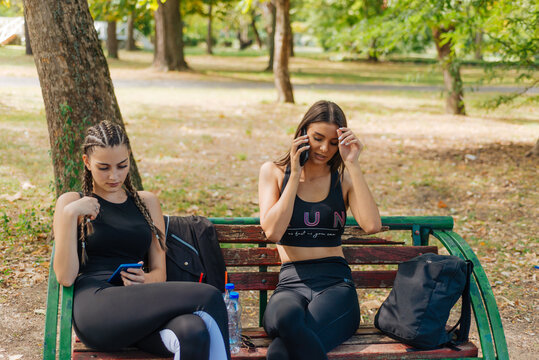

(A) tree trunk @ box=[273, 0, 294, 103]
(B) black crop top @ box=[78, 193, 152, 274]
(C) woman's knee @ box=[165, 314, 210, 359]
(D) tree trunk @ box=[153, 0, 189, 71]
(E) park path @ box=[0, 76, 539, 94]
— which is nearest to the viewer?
(C) woman's knee @ box=[165, 314, 210, 359]

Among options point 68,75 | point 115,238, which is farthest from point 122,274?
point 68,75

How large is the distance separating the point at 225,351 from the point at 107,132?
4.28ft

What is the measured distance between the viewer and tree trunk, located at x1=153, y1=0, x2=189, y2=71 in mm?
21969

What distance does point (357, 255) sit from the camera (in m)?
3.70

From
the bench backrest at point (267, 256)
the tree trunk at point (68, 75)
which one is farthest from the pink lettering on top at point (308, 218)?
the tree trunk at point (68, 75)

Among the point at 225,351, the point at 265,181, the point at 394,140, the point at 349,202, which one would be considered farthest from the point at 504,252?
the point at 394,140

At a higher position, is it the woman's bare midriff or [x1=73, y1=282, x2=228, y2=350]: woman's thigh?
the woman's bare midriff

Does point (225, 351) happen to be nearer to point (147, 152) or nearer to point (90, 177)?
point (90, 177)

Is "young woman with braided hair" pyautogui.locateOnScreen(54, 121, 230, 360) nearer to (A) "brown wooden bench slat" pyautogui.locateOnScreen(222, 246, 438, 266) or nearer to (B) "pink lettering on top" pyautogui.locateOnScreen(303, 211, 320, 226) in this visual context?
(A) "brown wooden bench slat" pyautogui.locateOnScreen(222, 246, 438, 266)

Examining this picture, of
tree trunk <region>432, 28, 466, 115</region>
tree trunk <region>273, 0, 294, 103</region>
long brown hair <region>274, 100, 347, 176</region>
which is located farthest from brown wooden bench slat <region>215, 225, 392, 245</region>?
tree trunk <region>273, 0, 294, 103</region>

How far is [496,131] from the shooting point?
1300cm

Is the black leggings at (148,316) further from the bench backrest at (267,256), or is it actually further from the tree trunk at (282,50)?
the tree trunk at (282,50)

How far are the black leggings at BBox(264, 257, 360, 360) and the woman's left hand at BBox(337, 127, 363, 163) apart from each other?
0.59 meters

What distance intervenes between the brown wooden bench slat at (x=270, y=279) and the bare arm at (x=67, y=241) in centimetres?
95
